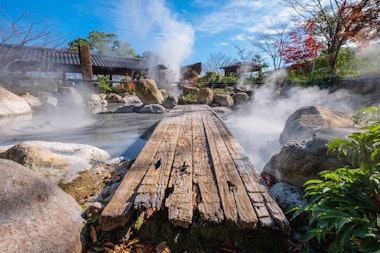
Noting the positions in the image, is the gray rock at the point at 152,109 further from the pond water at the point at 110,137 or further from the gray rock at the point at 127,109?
the pond water at the point at 110,137

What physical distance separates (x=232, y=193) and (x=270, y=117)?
22.1 ft

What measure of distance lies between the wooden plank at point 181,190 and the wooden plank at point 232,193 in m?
0.23

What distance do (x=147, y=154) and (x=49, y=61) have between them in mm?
17541

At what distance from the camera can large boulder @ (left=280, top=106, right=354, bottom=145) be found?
2.95 m

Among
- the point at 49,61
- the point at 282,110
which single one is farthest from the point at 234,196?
the point at 49,61

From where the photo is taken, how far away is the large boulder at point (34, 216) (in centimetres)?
104

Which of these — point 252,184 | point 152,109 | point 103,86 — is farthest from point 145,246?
point 103,86

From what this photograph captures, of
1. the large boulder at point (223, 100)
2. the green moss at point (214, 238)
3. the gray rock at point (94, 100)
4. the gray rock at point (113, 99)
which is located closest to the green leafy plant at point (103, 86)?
the gray rock at point (113, 99)

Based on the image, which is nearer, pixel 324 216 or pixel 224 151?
pixel 324 216

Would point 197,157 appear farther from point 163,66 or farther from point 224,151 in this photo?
point 163,66

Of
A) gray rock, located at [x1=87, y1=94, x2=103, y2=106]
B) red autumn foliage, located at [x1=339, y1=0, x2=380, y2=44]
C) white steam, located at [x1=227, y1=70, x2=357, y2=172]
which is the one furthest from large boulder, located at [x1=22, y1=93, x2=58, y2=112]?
red autumn foliage, located at [x1=339, y1=0, x2=380, y2=44]

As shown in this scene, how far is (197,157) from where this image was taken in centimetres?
219

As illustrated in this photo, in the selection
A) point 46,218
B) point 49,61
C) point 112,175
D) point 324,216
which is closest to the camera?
point 324,216

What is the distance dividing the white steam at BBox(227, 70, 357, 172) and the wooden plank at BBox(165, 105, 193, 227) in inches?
57.9
